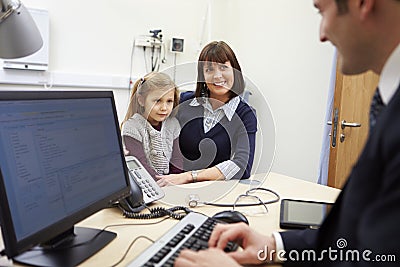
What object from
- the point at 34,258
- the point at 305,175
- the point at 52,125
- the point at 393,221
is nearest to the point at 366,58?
the point at 393,221

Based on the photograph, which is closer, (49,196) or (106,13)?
(49,196)

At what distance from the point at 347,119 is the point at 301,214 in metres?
1.30

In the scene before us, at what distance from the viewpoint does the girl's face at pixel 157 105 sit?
147 cm

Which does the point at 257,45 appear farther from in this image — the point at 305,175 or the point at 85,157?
the point at 85,157

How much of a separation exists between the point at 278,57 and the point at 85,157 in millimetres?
2312

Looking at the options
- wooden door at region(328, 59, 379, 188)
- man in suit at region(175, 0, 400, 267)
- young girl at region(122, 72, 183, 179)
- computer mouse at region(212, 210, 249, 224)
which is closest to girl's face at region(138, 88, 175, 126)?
young girl at region(122, 72, 183, 179)

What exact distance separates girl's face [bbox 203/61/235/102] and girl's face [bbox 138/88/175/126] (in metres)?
0.29

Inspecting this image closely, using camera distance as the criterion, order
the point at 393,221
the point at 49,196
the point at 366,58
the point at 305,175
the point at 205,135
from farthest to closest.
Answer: the point at 305,175, the point at 205,135, the point at 49,196, the point at 366,58, the point at 393,221

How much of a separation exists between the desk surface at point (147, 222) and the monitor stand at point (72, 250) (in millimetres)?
18

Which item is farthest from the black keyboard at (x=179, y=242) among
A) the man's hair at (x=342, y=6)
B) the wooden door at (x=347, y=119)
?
the wooden door at (x=347, y=119)

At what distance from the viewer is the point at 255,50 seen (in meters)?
3.21

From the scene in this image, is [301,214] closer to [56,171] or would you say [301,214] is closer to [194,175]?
[194,175]

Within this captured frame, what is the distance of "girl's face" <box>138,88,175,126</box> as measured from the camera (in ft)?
4.83

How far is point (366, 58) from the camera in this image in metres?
0.68
